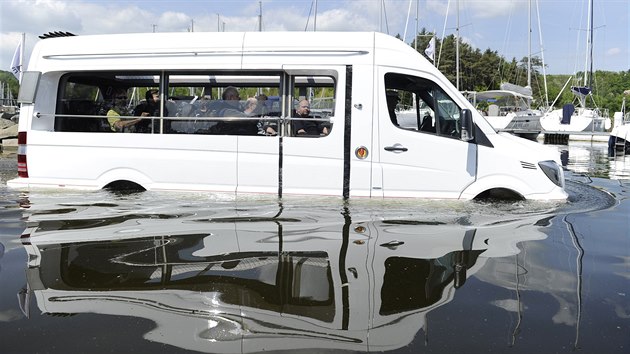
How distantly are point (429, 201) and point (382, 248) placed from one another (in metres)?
2.23

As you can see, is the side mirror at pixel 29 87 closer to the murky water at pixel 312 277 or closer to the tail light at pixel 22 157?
the tail light at pixel 22 157

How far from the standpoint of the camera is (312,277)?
450 centimetres

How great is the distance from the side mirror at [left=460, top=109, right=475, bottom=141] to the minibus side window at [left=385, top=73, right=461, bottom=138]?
14 centimetres

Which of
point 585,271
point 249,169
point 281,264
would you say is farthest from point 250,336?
point 249,169

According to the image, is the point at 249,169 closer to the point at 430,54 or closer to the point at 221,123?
the point at 221,123

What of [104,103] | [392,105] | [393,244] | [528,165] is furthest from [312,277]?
[104,103]

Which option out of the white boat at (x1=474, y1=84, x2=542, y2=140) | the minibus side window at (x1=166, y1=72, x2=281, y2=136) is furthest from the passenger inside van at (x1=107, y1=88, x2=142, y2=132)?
the white boat at (x1=474, y1=84, x2=542, y2=140)

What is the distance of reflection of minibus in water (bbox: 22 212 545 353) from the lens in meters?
3.49

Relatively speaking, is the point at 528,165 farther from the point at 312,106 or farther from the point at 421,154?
the point at 312,106

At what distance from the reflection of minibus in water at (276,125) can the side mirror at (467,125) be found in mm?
14

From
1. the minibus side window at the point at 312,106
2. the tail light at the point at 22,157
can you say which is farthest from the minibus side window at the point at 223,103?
the tail light at the point at 22,157

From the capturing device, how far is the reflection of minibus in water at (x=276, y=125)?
288 inches

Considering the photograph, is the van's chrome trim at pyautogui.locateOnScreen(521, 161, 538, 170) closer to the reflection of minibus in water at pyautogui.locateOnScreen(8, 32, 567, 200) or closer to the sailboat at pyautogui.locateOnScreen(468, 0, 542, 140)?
the reflection of minibus in water at pyautogui.locateOnScreen(8, 32, 567, 200)

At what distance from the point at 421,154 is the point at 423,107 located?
0.85 metres
